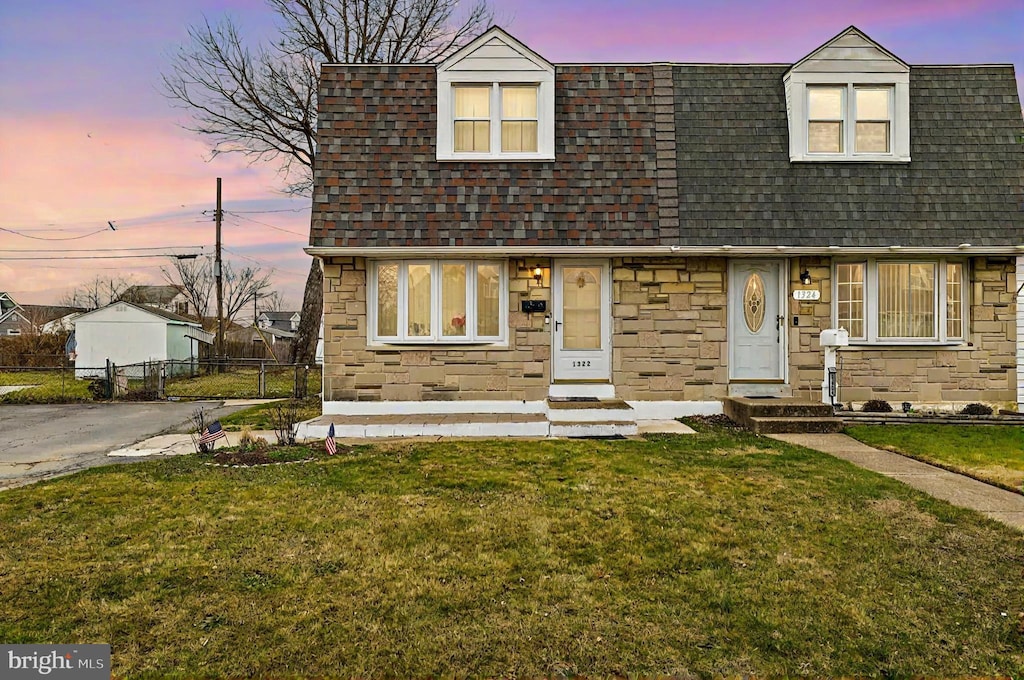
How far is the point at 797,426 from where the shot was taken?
816 centimetres

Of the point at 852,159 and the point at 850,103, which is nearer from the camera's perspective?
the point at 852,159

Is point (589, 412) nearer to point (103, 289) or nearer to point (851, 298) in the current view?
point (851, 298)

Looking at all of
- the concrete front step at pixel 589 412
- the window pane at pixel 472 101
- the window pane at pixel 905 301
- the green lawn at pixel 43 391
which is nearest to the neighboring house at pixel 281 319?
the green lawn at pixel 43 391

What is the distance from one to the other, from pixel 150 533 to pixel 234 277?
46.7m

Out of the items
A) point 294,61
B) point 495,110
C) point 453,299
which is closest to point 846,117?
point 495,110

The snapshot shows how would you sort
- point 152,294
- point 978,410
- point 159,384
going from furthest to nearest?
point 152,294
point 159,384
point 978,410

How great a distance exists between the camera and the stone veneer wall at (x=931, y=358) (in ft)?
30.4

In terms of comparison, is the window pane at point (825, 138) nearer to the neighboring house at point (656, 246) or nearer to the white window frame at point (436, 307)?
the neighboring house at point (656, 246)

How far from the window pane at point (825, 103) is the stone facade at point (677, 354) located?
2.70m

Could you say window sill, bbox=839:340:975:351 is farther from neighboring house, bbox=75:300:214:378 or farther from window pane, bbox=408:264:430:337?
neighboring house, bbox=75:300:214:378

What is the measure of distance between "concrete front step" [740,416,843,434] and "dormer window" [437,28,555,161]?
569cm

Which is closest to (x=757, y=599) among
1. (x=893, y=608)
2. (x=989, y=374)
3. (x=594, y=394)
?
(x=893, y=608)

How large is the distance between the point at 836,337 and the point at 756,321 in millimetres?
1252

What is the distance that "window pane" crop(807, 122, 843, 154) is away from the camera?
31.6ft
